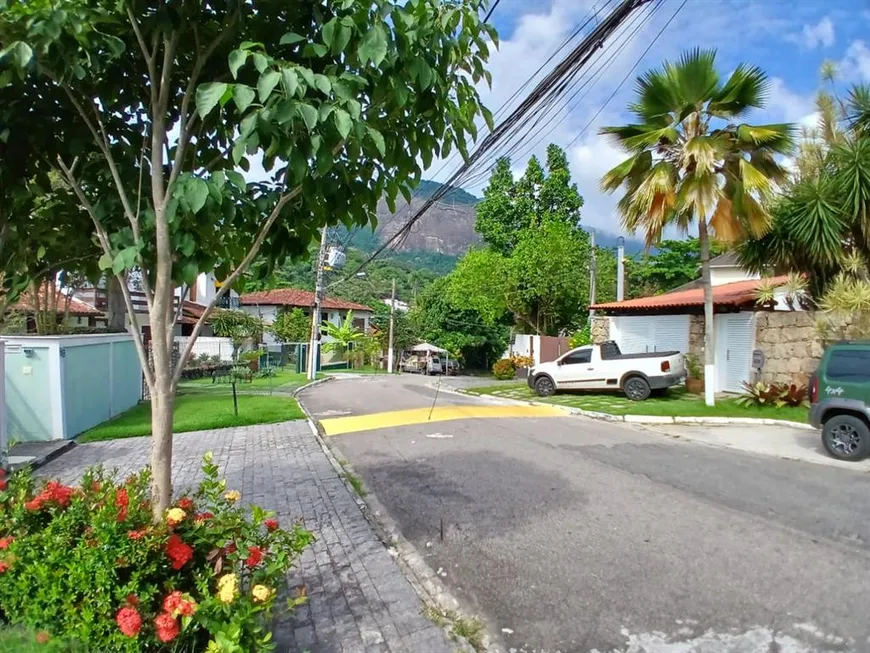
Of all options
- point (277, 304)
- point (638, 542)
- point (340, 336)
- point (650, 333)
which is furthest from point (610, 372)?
point (277, 304)

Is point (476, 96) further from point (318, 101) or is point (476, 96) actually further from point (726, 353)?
point (726, 353)

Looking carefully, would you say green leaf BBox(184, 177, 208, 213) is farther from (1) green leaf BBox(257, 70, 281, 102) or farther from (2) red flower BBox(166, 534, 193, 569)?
(2) red flower BBox(166, 534, 193, 569)

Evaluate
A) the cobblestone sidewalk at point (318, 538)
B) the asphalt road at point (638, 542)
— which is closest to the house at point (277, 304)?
the cobblestone sidewalk at point (318, 538)

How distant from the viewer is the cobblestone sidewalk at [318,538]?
341cm

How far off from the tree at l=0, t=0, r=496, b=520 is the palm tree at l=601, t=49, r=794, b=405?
1164 centimetres

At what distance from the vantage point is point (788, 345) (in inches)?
544

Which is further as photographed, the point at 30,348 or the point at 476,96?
the point at 30,348

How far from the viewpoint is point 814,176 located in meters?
13.2

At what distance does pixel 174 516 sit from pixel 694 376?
653 inches

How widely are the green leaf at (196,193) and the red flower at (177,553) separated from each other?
5.07 ft

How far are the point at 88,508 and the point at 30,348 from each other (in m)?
8.62

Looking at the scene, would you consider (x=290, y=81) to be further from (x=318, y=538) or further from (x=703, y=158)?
(x=703, y=158)

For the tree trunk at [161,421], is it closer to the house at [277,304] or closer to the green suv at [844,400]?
the green suv at [844,400]

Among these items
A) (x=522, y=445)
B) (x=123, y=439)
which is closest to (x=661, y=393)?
(x=522, y=445)
